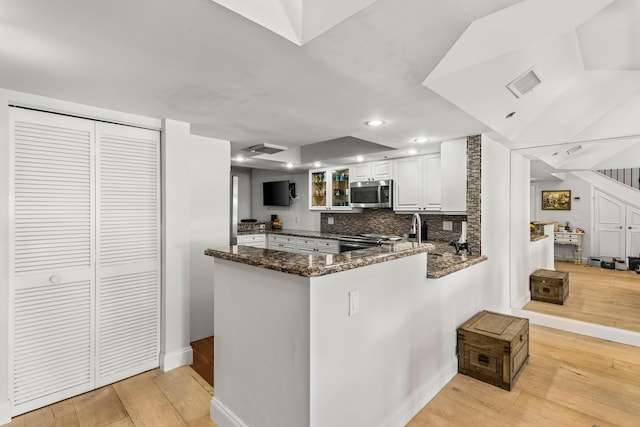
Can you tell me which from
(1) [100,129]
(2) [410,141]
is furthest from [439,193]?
(1) [100,129]

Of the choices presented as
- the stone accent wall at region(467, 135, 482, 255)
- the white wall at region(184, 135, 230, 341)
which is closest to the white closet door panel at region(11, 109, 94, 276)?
the white wall at region(184, 135, 230, 341)

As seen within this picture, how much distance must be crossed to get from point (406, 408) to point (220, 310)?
141cm

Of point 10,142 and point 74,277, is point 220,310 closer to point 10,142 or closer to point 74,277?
point 74,277

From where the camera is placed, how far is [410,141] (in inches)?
139

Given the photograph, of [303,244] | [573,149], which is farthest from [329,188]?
[573,149]

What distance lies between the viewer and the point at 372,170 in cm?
476

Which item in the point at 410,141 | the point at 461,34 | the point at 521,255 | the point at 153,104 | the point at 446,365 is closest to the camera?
the point at 461,34

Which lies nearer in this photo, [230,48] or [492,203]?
[230,48]

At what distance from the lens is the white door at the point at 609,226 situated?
14.1 feet

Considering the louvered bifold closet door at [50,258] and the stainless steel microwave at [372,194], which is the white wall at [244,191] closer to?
the stainless steel microwave at [372,194]

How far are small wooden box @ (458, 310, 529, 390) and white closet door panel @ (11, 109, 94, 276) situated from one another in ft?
10.4

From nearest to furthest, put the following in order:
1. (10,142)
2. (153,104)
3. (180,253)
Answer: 1. (10,142)
2. (153,104)
3. (180,253)

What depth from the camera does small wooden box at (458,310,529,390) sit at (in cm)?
245

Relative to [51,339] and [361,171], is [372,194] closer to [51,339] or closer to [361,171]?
[361,171]
